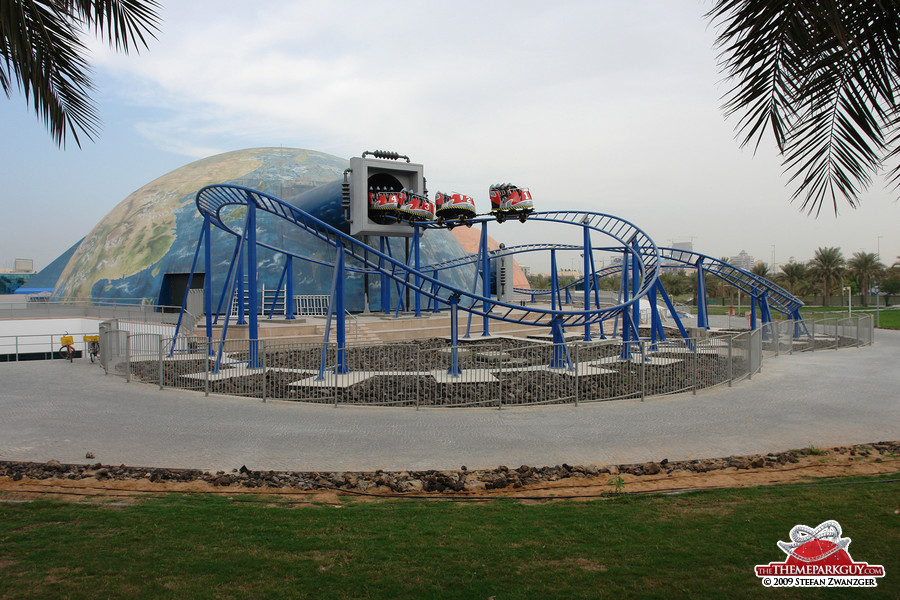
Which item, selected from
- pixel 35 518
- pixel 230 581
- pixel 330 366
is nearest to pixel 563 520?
pixel 230 581

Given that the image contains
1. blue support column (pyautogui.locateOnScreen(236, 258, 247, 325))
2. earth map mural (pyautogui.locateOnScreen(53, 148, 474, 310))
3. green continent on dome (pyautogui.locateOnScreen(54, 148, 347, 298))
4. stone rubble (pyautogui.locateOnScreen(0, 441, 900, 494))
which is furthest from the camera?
green continent on dome (pyautogui.locateOnScreen(54, 148, 347, 298))

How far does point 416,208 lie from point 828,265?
51.8m

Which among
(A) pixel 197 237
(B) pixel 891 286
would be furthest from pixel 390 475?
(B) pixel 891 286

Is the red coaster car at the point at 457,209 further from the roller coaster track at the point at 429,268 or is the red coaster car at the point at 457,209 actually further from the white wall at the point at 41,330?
the white wall at the point at 41,330

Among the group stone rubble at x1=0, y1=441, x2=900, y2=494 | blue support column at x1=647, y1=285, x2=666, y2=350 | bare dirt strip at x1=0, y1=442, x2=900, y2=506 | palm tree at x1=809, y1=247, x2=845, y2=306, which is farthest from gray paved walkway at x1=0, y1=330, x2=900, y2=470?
palm tree at x1=809, y1=247, x2=845, y2=306

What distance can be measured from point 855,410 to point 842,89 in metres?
10.1

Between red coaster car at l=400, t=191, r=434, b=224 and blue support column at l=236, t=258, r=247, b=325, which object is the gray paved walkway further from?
red coaster car at l=400, t=191, r=434, b=224

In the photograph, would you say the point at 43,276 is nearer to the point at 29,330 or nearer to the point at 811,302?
the point at 29,330

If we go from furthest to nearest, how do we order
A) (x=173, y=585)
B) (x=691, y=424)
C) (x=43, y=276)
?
(x=43, y=276)
(x=691, y=424)
(x=173, y=585)

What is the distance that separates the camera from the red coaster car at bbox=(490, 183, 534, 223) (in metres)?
26.5

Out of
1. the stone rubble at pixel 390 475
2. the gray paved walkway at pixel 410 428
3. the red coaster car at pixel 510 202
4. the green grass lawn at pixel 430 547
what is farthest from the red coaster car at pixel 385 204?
the green grass lawn at pixel 430 547

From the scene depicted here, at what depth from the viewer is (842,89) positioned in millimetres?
4125

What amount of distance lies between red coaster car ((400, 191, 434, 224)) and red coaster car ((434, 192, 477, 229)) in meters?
0.60

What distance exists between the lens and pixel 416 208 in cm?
2847
